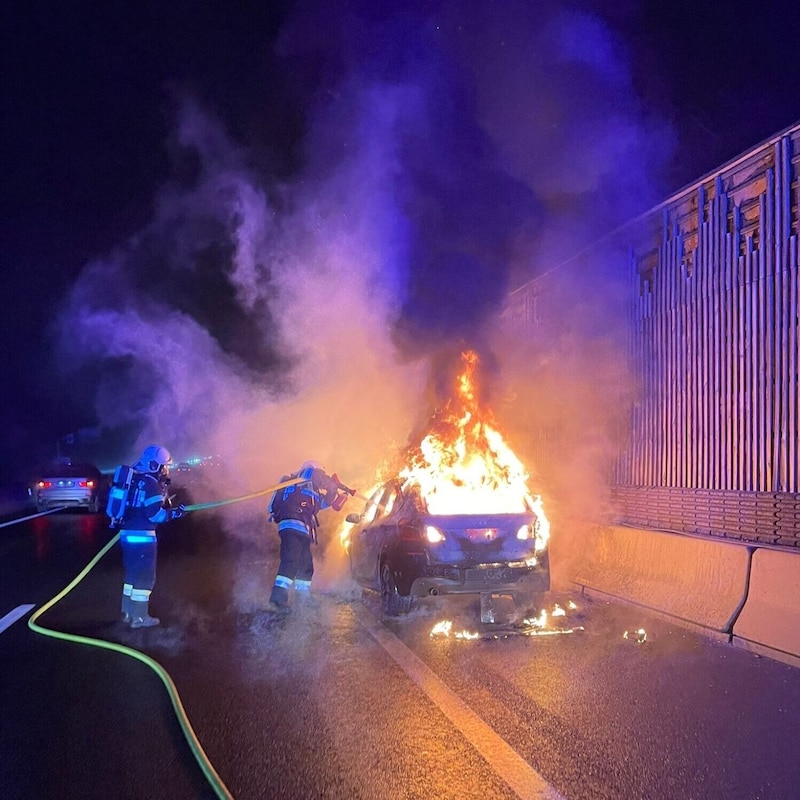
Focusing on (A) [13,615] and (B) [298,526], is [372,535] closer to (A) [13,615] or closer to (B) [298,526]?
(B) [298,526]

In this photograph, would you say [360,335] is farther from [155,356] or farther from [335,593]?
[335,593]

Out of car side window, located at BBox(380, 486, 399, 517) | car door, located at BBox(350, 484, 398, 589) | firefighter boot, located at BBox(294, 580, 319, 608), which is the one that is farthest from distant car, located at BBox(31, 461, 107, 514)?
car side window, located at BBox(380, 486, 399, 517)

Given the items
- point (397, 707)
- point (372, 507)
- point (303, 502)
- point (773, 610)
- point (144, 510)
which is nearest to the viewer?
point (397, 707)

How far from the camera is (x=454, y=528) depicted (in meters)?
7.39


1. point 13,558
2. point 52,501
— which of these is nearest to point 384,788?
point 13,558

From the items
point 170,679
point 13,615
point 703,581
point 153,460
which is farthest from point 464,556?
point 13,615

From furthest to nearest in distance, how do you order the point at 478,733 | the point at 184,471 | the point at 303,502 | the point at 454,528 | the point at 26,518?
the point at 184,471, the point at 26,518, the point at 303,502, the point at 454,528, the point at 478,733

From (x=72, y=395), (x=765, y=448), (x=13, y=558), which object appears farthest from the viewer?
(x=72, y=395)

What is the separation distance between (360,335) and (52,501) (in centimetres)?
1180

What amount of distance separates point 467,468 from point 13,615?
514 centimetres

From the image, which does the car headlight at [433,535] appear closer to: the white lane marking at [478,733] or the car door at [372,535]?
the car door at [372,535]

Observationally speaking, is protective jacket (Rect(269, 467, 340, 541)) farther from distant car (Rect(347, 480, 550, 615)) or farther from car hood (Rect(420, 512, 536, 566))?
car hood (Rect(420, 512, 536, 566))

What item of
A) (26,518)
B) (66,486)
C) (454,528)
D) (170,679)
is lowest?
(26,518)

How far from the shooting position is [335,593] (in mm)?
9547
